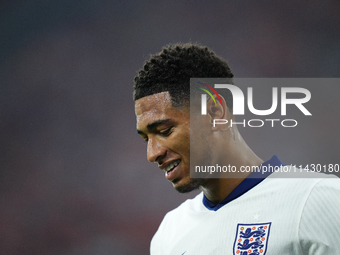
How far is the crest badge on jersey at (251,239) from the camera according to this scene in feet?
4.34

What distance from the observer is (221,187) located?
5.18ft

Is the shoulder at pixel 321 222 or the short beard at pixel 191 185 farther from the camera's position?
the short beard at pixel 191 185

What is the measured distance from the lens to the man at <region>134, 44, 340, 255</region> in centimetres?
128

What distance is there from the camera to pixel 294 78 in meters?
5.73

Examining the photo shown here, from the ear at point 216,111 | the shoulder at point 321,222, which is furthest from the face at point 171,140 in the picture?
the shoulder at point 321,222

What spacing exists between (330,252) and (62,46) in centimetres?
571

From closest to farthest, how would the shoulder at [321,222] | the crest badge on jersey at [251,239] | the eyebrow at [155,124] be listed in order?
the shoulder at [321,222] → the crest badge on jersey at [251,239] → the eyebrow at [155,124]

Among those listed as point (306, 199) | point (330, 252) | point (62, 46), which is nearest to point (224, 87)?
point (306, 199)

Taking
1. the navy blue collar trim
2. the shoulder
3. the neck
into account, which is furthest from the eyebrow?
the shoulder

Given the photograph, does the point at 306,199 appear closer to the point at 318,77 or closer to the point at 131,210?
the point at 131,210

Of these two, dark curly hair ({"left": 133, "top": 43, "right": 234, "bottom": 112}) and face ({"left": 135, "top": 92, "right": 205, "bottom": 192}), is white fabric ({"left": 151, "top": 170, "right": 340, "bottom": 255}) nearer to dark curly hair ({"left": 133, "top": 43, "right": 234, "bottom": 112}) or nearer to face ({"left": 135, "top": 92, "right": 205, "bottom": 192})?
face ({"left": 135, "top": 92, "right": 205, "bottom": 192})

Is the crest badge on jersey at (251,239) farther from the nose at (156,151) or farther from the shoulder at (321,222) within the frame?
the nose at (156,151)

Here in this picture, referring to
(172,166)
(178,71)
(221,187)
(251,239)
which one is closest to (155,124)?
(172,166)

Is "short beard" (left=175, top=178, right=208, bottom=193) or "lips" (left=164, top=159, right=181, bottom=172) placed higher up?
"lips" (left=164, top=159, right=181, bottom=172)
